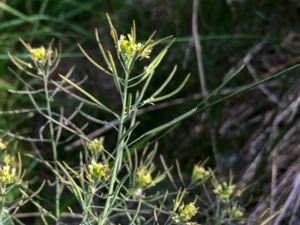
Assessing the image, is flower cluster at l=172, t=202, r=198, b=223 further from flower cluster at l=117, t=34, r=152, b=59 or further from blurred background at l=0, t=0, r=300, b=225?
blurred background at l=0, t=0, r=300, b=225

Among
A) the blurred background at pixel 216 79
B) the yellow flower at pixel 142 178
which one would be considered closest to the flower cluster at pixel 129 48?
the yellow flower at pixel 142 178

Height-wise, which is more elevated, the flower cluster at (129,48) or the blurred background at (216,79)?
the flower cluster at (129,48)

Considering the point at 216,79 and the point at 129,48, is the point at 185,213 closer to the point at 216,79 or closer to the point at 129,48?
the point at 129,48

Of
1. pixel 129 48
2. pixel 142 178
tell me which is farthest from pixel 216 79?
pixel 129 48

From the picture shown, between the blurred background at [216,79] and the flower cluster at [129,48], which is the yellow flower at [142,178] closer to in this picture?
the flower cluster at [129,48]

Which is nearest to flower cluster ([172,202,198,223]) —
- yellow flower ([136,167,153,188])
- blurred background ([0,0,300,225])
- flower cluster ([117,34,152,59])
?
yellow flower ([136,167,153,188])

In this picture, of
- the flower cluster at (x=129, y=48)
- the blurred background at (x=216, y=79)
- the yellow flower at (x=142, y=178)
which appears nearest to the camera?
the flower cluster at (x=129, y=48)

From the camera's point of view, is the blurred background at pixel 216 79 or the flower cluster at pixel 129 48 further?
the blurred background at pixel 216 79

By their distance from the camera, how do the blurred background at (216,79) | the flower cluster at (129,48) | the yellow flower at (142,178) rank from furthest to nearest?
the blurred background at (216,79) → the yellow flower at (142,178) → the flower cluster at (129,48)
